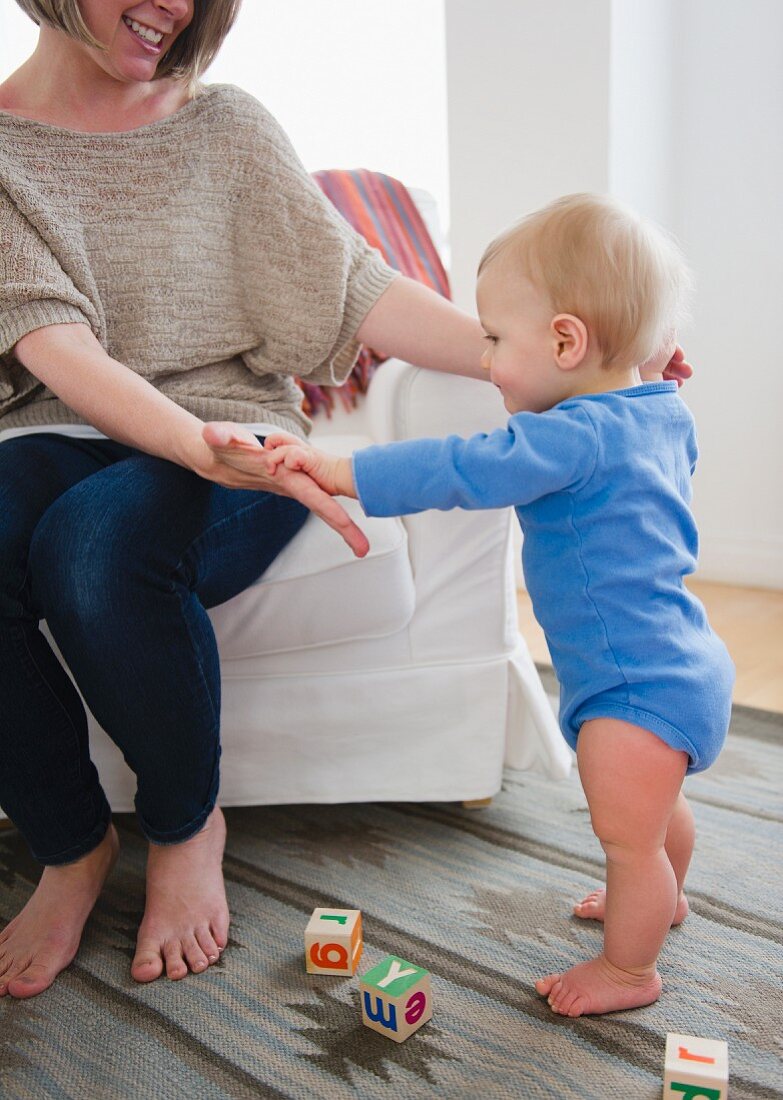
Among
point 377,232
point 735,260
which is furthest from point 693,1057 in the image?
point 735,260

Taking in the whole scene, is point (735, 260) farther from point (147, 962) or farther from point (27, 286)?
point (147, 962)

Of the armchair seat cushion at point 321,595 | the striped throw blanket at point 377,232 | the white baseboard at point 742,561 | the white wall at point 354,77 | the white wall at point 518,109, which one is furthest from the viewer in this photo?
the white wall at point 354,77

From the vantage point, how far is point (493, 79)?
8.18 ft

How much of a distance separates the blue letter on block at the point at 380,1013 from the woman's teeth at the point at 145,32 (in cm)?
107

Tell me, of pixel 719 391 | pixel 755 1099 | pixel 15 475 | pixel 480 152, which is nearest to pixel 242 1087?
pixel 755 1099

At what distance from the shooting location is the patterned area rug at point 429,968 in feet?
2.91

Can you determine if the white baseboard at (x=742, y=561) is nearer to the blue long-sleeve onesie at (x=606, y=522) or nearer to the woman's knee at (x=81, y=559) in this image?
the blue long-sleeve onesie at (x=606, y=522)

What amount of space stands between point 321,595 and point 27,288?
0.47 metres

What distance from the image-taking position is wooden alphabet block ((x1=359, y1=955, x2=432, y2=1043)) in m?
0.90

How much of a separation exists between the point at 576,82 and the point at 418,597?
5.23 feet

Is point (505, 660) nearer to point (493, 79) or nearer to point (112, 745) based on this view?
point (112, 745)

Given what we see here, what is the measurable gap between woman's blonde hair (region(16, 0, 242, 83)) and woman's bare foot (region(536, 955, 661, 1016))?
112 centimetres

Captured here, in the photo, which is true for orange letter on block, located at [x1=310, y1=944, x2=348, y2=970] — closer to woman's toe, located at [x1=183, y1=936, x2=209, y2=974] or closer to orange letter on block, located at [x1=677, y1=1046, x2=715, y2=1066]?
woman's toe, located at [x1=183, y1=936, x2=209, y2=974]

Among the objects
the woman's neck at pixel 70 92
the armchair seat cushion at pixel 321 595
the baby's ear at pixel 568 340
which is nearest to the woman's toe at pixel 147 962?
the armchair seat cushion at pixel 321 595
